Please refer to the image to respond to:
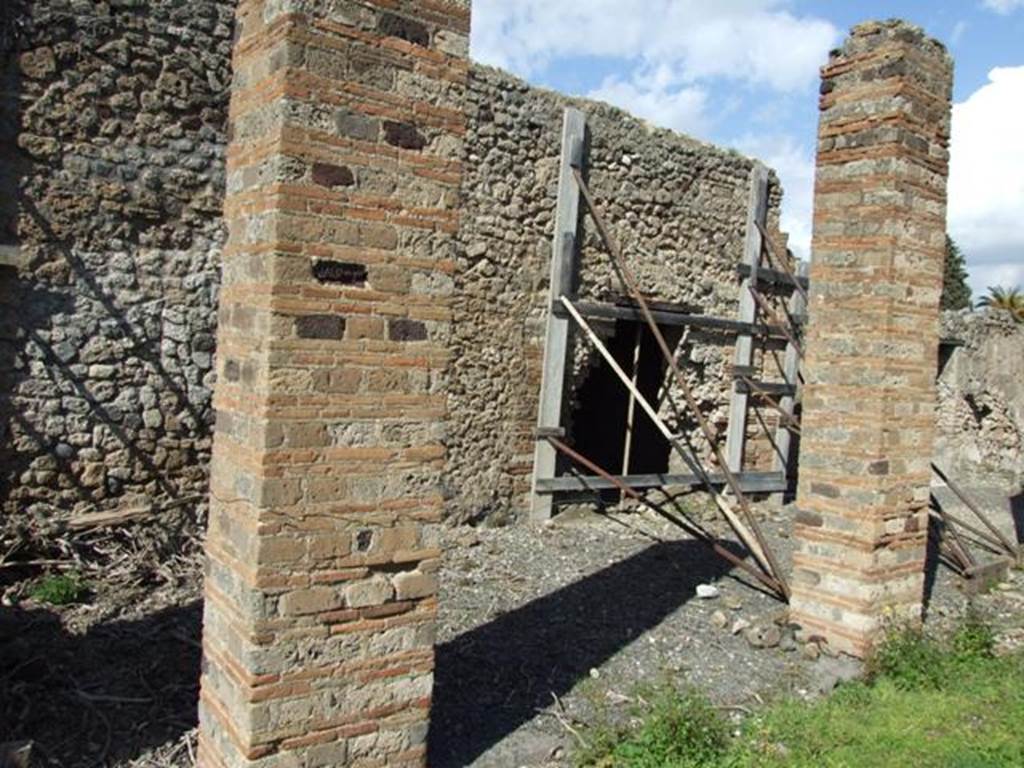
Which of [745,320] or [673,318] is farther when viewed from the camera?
[745,320]

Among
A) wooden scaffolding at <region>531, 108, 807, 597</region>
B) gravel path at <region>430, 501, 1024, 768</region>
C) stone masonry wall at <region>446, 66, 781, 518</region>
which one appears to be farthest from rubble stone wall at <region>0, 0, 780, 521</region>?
gravel path at <region>430, 501, 1024, 768</region>

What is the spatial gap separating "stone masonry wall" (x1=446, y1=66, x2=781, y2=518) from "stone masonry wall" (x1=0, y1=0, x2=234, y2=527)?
2548 millimetres

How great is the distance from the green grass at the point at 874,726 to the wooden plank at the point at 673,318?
472cm

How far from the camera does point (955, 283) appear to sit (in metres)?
33.5

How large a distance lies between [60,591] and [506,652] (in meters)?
3.10

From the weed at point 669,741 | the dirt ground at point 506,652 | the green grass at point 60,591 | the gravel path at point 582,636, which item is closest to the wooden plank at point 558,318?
the gravel path at point 582,636

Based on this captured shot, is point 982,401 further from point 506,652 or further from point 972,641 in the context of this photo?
point 506,652

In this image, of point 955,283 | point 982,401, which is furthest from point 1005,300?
point 982,401

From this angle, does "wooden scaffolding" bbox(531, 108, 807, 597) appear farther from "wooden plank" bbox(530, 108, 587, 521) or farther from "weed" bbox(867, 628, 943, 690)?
"weed" bbox(867, 628, 943, 690)

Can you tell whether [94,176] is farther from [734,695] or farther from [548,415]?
[734,695]

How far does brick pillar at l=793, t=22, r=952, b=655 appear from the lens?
6.16 meters

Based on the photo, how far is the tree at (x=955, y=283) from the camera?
107 ft

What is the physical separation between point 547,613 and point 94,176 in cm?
478

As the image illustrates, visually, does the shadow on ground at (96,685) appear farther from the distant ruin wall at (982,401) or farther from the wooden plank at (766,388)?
the distant ruin wall at (982,401)
